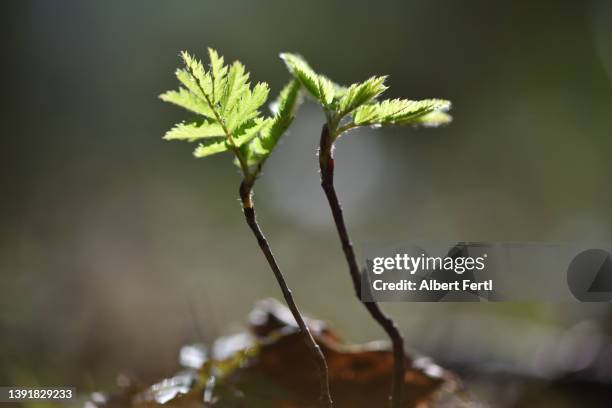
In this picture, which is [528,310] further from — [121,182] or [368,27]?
[368,27]

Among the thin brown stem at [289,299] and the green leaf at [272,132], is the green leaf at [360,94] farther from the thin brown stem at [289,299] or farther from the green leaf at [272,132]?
the thin brown stem at [289,299]

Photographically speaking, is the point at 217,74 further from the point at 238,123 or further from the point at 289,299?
the point at 289,299

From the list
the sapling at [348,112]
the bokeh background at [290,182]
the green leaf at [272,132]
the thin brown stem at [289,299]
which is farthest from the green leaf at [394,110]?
the bokeh background at [290,182]

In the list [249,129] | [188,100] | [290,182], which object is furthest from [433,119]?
[290,182]

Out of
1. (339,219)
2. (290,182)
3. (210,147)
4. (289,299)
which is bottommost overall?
(289,299)

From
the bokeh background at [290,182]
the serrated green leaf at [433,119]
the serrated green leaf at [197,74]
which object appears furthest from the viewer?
the bokeh background at [290,182]

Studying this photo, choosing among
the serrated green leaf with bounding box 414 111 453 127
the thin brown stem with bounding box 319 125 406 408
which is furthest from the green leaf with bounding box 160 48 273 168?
the serrated green leaf with bounding box 414 111 453 127
